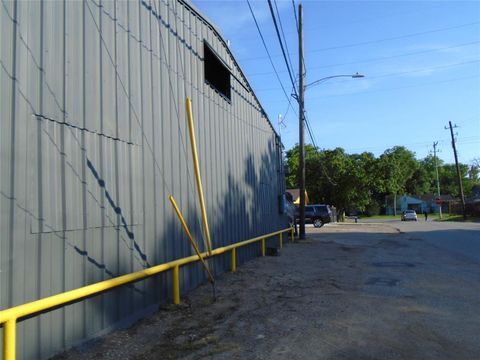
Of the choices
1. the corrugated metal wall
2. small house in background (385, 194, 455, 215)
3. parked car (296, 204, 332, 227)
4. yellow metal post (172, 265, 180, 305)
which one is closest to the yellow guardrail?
yellow metal post (172, 265, 180, 305)

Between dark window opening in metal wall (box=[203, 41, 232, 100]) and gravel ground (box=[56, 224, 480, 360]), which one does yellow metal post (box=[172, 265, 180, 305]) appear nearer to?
gravel ground (box=[56, 224, 480, 360])

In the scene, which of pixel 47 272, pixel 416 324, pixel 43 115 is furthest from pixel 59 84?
pixel 416 324

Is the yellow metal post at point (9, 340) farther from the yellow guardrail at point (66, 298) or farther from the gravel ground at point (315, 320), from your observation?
the gravel ground at point (315, 320)

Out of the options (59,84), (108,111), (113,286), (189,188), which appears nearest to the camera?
(59,84)

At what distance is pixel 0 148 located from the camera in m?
4.38

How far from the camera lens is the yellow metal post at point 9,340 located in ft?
13.1

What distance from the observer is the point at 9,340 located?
3984 mm

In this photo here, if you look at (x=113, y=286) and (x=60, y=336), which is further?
(x=113, y=286)

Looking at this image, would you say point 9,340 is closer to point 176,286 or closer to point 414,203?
point 176,286

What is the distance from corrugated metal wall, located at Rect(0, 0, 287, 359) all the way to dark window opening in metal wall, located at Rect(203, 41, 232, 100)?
0.85 m

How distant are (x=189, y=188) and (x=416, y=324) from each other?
451 centimetres

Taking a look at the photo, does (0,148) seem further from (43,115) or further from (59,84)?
(59,84)

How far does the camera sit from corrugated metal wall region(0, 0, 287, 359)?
4.60 metres

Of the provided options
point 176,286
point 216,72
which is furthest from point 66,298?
point 216,72
